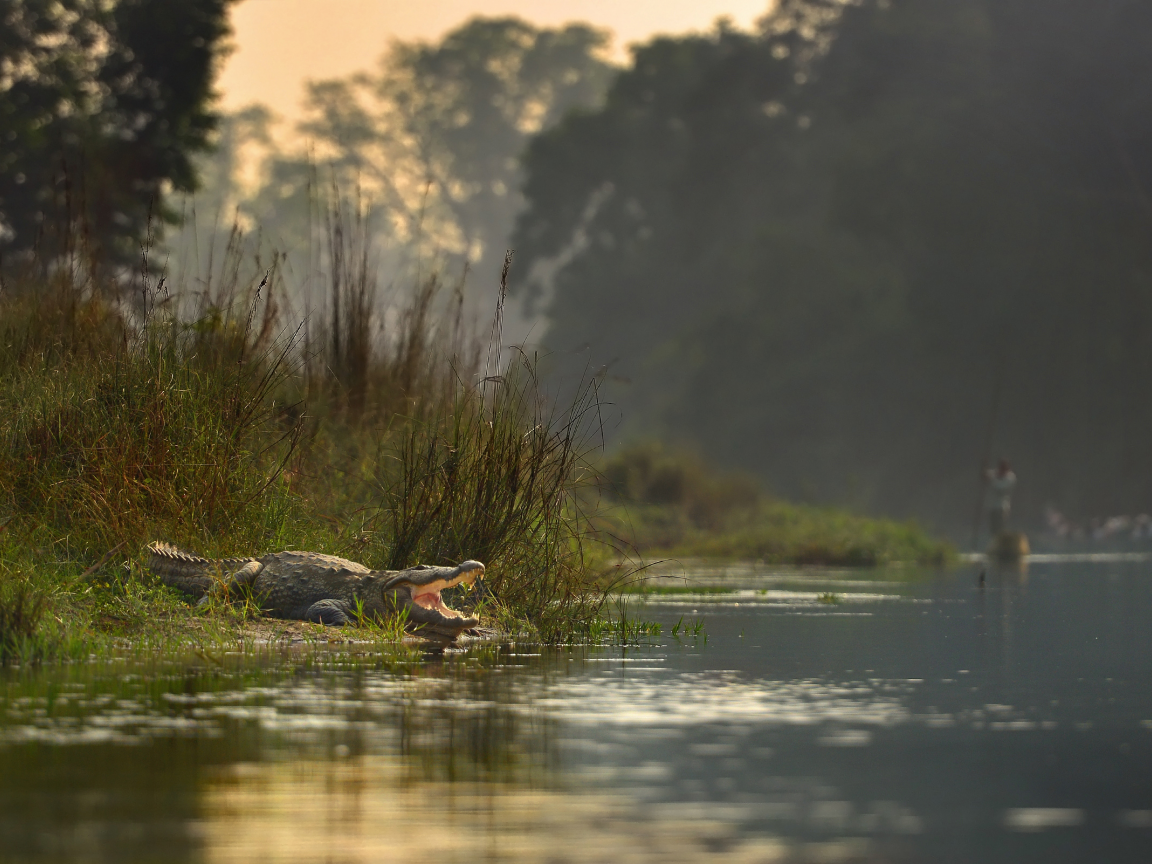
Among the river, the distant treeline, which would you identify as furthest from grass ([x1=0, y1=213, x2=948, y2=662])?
the distant treeline

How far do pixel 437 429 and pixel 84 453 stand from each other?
7.17ft

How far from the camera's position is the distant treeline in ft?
128

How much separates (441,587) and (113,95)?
20553 mm

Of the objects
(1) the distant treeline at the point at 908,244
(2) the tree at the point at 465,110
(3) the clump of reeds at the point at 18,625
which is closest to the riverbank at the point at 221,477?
(3) the clump of reeds at the point at 18,625

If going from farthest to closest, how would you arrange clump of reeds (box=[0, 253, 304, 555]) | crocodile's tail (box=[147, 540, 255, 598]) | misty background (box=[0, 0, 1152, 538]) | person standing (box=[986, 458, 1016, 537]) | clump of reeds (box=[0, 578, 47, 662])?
1. misty background (box=[0, 0, 1152, 538])
2. person standing (box=[986, 458, 1016, 537])
3. clump of reeds (box=[0, 253, 304, 555])
4. crocodile's tail (box=[147, 540, 255, 598])
5. clump of reeds (box=[0, 578, 47, 662])

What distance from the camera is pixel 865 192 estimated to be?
136 feet

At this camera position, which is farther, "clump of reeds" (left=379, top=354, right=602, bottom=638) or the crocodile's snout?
"clump of reeds" (left=379, top=354, right=602, bottom=638)

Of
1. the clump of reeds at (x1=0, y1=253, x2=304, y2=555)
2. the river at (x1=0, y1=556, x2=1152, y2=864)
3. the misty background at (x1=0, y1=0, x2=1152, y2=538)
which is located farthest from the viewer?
the misty background at (x1=0, y1=0, x2=1152, y2=538)

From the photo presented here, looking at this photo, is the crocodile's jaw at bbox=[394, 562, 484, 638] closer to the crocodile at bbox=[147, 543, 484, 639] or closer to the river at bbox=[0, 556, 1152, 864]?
the crocodile at bbox=[147, 543, 484, 639]

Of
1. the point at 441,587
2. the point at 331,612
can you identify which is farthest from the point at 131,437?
the point at 441,587

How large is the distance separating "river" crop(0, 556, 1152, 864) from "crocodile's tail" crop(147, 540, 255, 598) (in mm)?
783

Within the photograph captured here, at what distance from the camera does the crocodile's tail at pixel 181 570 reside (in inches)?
410

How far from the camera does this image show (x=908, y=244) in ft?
137

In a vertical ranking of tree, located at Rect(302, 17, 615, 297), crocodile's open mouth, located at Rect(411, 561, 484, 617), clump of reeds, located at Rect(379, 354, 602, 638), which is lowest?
crocodile's open mouth, located at Rect(411, 561, 484, 617)
